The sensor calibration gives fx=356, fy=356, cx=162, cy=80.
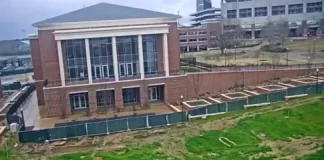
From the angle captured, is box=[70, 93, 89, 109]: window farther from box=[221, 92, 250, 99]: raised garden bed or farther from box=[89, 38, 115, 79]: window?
box=[221, 92, 250, 99]: raised garden bed

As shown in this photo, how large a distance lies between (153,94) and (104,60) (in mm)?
6012

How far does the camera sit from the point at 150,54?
120ft

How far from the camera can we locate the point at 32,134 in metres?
25.2

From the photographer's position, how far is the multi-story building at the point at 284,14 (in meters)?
88.4

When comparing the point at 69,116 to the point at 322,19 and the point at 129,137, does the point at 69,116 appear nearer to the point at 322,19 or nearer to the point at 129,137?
the point at 129,137

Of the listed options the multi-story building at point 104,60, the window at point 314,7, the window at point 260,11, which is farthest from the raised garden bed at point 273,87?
the window at point 260,11

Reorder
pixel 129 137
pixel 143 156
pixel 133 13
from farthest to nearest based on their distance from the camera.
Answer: pixel 133 13, pixel 129 137, pixel 143 156

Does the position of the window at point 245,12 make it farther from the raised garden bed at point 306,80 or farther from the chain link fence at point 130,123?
the chain link fence at point 130,123

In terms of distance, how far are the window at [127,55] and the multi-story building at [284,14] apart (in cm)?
6104

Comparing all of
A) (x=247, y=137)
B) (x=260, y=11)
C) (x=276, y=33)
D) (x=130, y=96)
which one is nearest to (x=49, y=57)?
(x=130, y=96)

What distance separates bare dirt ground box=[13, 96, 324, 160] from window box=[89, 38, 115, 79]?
1064 cm

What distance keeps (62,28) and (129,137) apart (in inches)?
570

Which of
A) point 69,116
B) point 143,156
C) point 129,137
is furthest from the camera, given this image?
point 69,116

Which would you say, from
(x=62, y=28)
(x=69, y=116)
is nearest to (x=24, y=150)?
(x=69, y=116)
